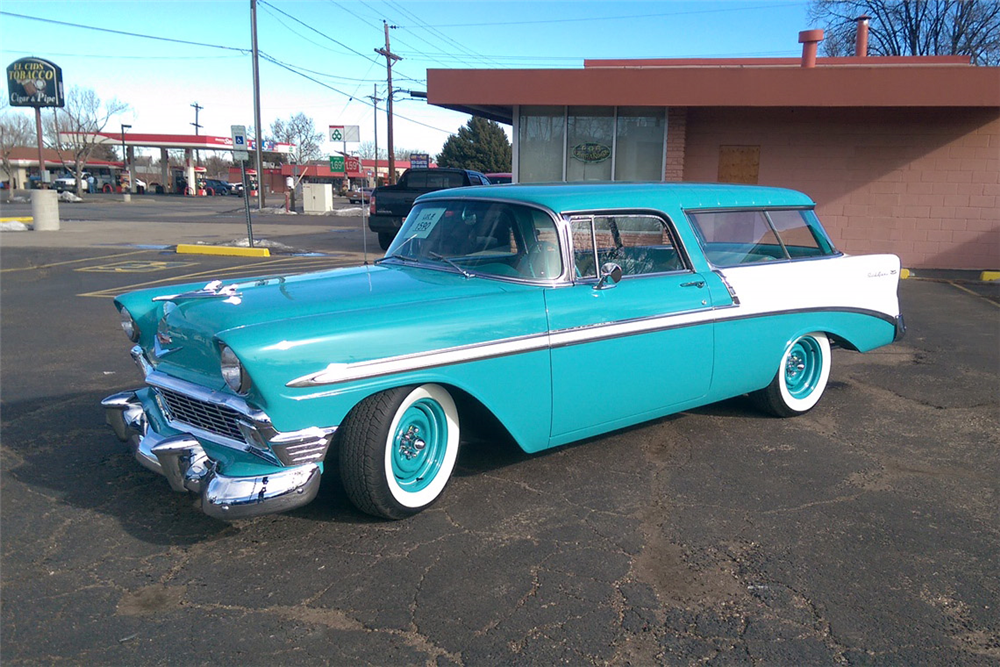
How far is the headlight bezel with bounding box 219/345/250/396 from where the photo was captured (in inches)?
126

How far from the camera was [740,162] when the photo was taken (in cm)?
1434

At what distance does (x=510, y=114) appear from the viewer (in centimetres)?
1599

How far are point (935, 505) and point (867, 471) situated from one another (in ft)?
1.60

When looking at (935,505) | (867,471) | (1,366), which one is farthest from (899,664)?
(1,366)

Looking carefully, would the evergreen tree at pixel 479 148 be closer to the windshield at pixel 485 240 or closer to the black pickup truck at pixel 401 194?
the black pickup truck at pixel 401 194

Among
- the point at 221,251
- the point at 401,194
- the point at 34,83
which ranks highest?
the point at 34,83

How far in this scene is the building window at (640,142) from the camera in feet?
46.4

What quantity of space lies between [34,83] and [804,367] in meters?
37.9

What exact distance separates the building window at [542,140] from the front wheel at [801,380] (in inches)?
376

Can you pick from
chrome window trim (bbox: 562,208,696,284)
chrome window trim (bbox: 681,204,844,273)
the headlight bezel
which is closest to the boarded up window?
chrome window trim (bbox: 681,204,844,273)

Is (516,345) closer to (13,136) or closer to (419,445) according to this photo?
(419,445)

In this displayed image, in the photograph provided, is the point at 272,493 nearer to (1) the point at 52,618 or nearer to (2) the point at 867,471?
(1) the point at 52,618

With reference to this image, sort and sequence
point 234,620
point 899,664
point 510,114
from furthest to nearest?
point 510,114
point 234,620
point 899,664

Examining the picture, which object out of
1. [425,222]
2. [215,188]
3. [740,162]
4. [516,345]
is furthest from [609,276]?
[215,188]
